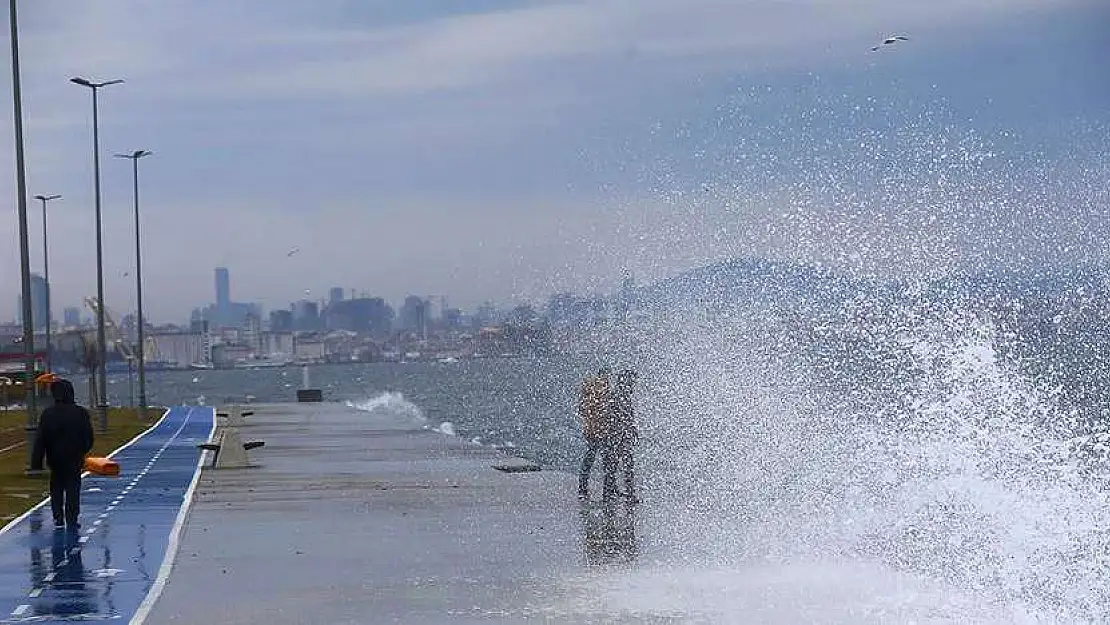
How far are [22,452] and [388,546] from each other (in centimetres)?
2478

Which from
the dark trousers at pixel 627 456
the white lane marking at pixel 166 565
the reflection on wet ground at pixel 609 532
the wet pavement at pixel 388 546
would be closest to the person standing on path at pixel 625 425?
the dark trousers at pixel 627 456

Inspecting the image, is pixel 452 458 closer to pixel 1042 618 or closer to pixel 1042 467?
pixel 1042 467

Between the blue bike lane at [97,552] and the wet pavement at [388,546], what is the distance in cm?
38

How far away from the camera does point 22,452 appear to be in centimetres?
4366

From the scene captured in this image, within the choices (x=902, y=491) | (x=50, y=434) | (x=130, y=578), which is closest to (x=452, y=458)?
(x=50, y=434)

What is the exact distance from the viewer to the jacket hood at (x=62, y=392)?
24844 mm

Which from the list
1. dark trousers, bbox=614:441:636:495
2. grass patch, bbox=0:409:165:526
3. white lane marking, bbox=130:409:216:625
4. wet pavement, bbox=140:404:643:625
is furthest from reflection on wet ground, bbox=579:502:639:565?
grass patch, bbox=0:409:165:526

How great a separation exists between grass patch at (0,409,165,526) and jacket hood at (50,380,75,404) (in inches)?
65.4

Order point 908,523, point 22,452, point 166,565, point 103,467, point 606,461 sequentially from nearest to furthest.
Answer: point 166,565, point 908,523, point 606,461, point 103,467, point 22,452

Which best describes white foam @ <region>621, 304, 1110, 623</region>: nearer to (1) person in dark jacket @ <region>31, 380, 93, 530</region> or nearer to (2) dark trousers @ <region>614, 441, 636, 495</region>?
(2) dark trousers @ <region>614, 441, 636, 495</region>

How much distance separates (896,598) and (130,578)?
279 inches

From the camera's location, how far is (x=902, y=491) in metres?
21.8

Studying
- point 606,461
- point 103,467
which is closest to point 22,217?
point 103,467

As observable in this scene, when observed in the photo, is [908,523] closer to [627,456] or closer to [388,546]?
[388,546]
